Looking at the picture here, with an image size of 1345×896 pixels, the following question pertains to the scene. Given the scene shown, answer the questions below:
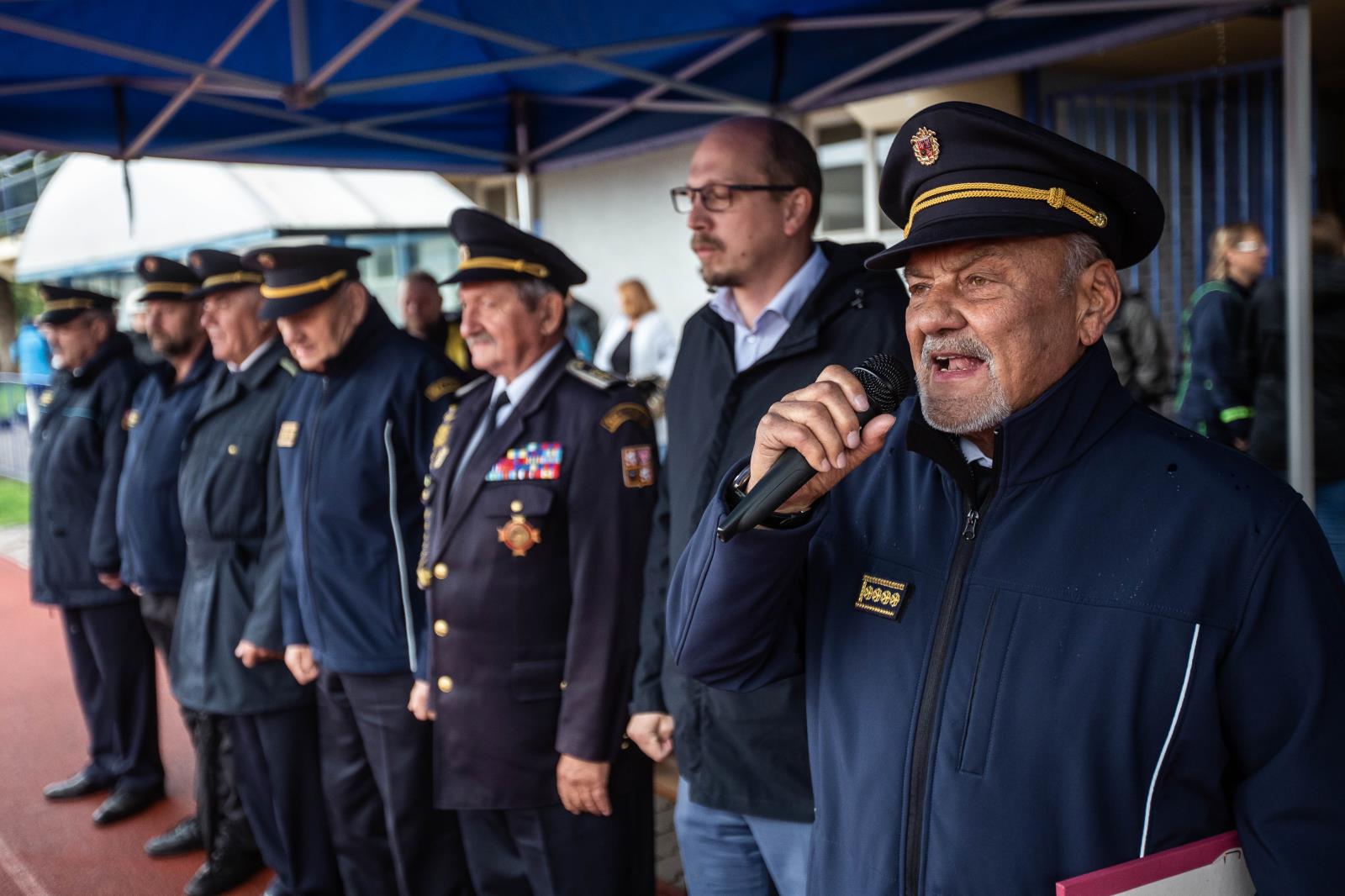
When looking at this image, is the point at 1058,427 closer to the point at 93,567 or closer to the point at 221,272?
the point at 221,272

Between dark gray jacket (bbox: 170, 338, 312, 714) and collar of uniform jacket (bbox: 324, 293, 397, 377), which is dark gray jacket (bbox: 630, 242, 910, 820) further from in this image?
dark gray jacket (bbox: 170, 338, 312, 714)

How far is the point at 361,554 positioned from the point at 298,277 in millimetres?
870

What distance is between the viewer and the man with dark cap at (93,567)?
4.78 metres

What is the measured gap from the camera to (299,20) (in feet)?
13.2

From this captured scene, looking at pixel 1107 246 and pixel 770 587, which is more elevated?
pixel 1107 246

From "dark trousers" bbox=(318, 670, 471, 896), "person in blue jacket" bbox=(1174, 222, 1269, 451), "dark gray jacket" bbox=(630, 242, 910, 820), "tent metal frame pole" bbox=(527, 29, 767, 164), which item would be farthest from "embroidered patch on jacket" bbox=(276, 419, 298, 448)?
"person in blue jacket" bbox=(1174, 222, 1269, 451)

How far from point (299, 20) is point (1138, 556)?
12.1 feet

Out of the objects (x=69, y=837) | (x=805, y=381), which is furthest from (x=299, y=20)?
(x=69, y=837)

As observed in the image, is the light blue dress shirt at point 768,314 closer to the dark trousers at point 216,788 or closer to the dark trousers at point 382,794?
the dark trousers at point 382,794

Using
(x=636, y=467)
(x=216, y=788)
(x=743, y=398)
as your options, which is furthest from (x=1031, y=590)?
(x=216, y=788)

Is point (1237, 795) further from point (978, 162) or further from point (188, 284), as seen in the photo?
point (188, 284)

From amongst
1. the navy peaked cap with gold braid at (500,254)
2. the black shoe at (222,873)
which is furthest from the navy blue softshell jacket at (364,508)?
the black shoe at (222,873)

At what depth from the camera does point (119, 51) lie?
13.3 feet

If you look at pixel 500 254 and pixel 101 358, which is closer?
pixel 500 254
